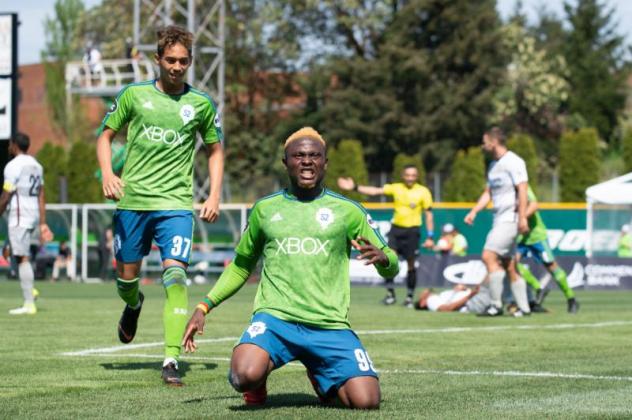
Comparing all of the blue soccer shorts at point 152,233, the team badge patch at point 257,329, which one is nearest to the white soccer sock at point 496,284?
the blue soccer shorts at point 152,233

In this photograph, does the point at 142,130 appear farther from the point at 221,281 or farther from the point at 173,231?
the point at 221,281

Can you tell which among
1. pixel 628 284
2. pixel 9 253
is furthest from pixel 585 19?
pixel 9 253

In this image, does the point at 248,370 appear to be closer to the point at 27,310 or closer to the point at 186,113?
the point at 186,113

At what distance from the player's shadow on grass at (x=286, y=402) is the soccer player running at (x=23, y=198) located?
27.0 feet

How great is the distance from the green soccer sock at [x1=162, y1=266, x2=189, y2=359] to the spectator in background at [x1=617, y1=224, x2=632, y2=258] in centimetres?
2412

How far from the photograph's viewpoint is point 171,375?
838 cm

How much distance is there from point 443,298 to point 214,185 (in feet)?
30.6

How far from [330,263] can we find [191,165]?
2.21 metres

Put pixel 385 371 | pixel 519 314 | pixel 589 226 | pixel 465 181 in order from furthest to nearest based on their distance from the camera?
pixel 465 181 < pixel 589 226 < pixel 519 314 < pixel 385 371

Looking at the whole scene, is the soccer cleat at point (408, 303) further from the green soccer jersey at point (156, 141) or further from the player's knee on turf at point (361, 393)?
the player's knee on turf at point (361, 393)

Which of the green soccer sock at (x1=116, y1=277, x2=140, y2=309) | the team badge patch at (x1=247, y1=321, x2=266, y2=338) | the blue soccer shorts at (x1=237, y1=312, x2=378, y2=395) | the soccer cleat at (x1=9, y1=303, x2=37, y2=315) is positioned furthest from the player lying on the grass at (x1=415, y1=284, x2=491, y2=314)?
the team badge patch at (x1=247, y1=321, x2=266, y2=338)

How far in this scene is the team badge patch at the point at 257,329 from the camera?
714cm

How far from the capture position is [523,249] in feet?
60.3

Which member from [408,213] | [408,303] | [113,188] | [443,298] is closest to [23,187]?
[443,298]
